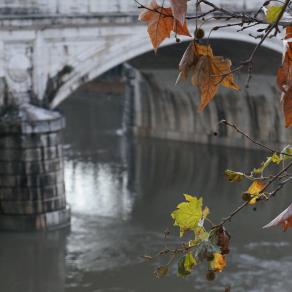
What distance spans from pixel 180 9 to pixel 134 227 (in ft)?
33.7

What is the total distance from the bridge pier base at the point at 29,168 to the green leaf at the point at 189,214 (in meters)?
9.10

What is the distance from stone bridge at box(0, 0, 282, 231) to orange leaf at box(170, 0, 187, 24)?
929 centimetres

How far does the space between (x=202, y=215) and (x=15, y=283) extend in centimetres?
805

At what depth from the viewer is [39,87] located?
11297 mm

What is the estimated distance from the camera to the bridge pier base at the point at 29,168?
10773 mm

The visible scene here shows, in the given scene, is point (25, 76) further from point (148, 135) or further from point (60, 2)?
point (148, 135)

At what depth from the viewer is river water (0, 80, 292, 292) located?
941 cm

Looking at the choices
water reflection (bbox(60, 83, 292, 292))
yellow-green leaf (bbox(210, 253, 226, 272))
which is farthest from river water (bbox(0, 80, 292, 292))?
yellow-green leaf (bbox(210, 253, 226, 272))

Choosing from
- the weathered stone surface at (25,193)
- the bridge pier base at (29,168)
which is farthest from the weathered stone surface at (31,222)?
the weathered stone surface at (25,193)

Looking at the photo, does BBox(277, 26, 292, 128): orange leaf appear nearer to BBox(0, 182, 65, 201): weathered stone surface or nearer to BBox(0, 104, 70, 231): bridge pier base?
BBox(0, 104, 70, 231): bridge pier base

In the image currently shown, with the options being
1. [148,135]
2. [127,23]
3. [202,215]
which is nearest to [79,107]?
[148,135]

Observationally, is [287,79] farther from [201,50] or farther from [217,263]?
[217,263]

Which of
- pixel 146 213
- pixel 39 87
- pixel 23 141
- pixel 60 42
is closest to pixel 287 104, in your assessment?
pixel 23 141

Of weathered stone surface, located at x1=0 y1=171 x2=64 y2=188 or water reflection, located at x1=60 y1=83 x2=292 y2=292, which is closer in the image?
water reflection, located at x1=60 y1=83 x2=292 y2=292
